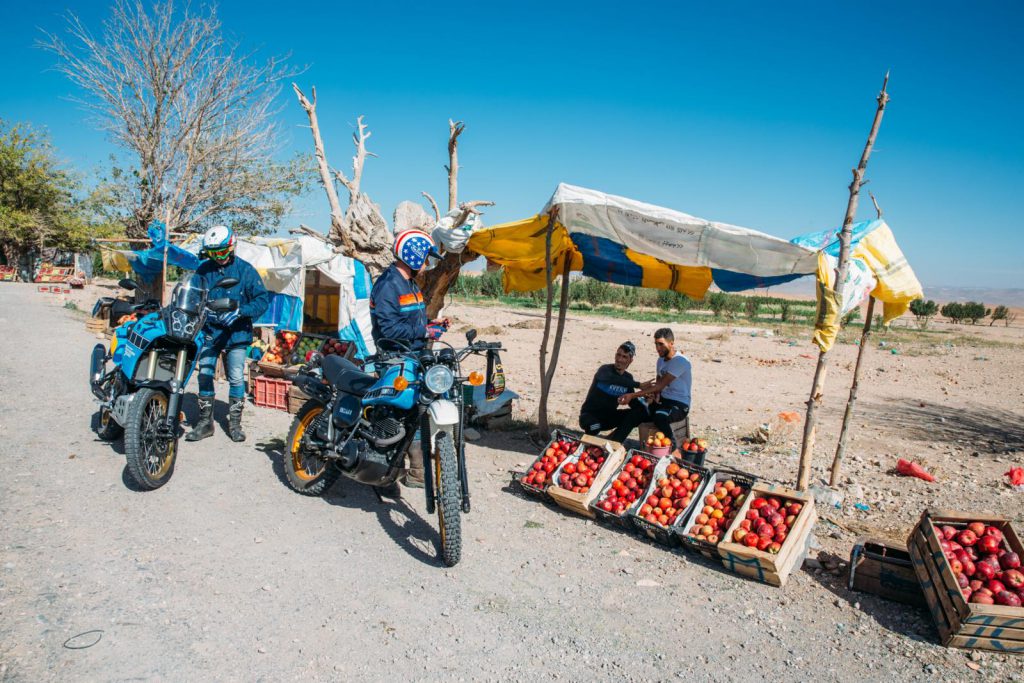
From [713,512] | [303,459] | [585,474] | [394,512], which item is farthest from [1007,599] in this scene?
[303,459]

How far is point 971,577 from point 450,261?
279 inches

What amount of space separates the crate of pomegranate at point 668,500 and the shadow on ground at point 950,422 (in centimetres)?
610

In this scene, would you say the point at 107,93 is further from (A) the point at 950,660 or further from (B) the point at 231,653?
(A) the point at 950,660

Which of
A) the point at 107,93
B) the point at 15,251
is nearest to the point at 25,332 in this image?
the point at 107,93

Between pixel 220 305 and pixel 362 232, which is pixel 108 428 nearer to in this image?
pixel 220 305

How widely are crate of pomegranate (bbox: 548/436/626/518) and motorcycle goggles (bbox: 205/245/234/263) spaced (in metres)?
3.88

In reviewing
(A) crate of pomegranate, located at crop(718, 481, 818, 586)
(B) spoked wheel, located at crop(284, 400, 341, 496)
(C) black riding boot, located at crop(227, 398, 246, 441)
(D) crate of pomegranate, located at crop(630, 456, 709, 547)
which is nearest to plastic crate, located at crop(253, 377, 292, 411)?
(C) black riding boot, located at crop(227, 398, 246, 441)

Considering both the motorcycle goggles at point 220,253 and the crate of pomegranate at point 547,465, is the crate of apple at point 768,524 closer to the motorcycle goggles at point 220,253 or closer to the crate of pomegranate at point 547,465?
the crate of pomegranate at point 547,465

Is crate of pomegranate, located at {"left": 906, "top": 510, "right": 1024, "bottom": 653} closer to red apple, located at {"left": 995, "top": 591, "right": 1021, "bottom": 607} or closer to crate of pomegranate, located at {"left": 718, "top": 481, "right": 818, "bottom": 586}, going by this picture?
red apple, located at {"left": 995, "top": 591, "right": 1021, "bottom": 607}

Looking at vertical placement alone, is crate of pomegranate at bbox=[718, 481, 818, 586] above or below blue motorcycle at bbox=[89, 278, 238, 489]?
below

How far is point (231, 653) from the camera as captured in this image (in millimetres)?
3029

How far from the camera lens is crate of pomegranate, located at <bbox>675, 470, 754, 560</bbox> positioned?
14.5 feet

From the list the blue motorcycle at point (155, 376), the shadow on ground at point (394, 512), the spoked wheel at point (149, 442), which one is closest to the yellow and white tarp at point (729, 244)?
the shadow on ground at point (394, 512)

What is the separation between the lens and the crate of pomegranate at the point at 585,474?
16.8ft
